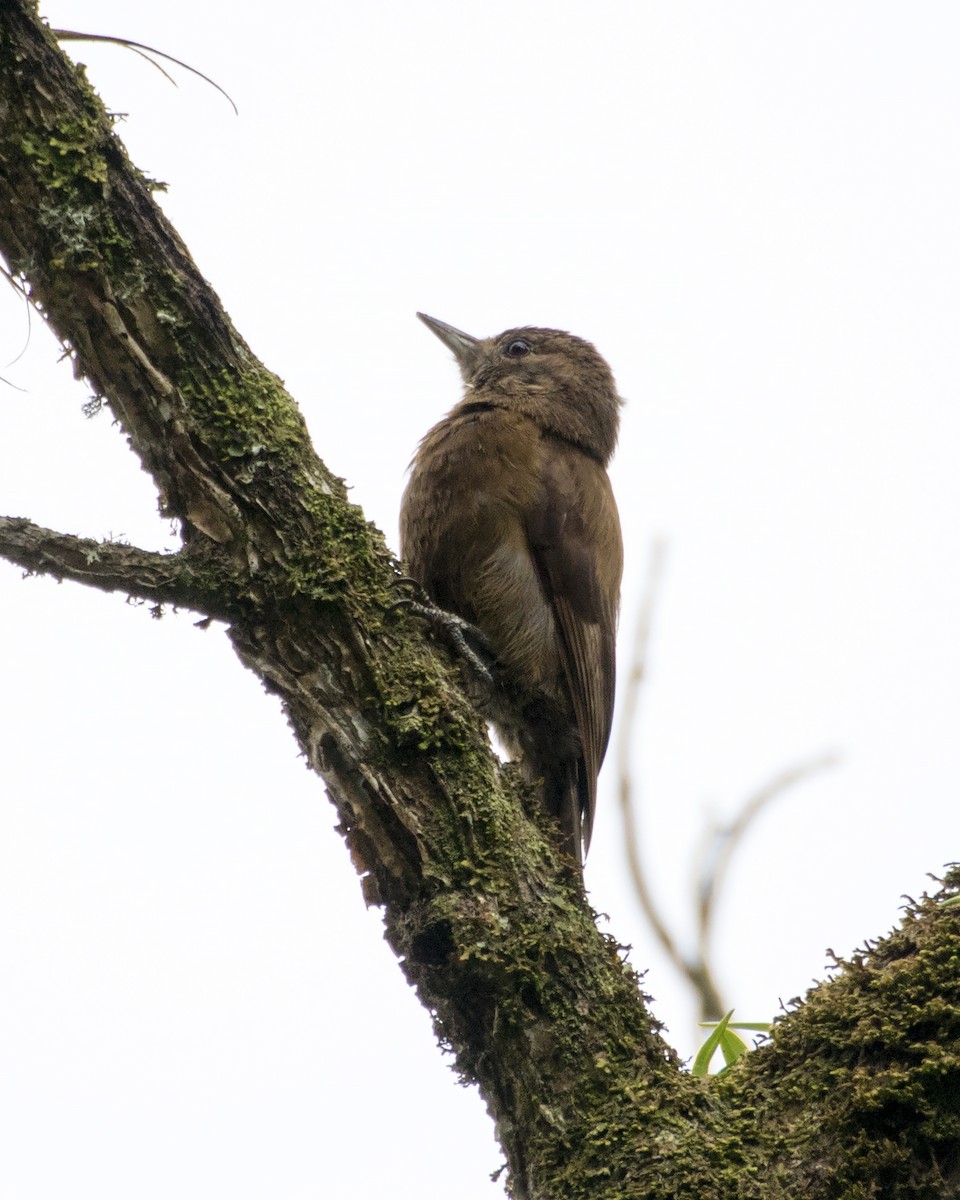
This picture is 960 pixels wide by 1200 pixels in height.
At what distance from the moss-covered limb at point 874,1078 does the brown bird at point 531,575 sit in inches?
72.0

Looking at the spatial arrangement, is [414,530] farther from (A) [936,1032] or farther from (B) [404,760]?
(A) [936,1032]

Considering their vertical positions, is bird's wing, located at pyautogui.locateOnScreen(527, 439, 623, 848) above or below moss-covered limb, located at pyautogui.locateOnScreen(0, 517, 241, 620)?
above

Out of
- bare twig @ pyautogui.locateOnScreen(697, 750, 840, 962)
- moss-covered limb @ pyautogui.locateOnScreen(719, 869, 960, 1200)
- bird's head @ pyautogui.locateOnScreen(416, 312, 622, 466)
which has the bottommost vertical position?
moss-covered limb @ pyautogui.locateOnScreen(719, 869, 960, 1200)

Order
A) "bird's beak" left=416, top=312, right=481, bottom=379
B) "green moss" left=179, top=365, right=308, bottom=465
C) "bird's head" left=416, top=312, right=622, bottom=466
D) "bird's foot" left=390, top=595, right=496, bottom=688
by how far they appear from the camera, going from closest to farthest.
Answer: "green moss" left=179, top=365, right=308, bottom=465 < "bird's foot" left=390, top=595, right=496, bottom=688 < "bird's head" left=416, top=312, right=622, bottom=466 < "bird's beak" left=416, top=312, right=481, bottom=379

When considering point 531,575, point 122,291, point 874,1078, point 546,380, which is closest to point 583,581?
point 531,575

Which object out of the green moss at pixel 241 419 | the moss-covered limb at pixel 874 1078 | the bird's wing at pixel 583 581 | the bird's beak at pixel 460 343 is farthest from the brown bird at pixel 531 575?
the moss-covered limb at pixel 874 1078

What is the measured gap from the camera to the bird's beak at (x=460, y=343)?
17.5 feet

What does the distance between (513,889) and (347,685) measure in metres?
0.50

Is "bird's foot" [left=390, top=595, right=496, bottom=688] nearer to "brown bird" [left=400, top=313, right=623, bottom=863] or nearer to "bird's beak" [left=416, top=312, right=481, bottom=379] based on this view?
"brown bird" [left=400, top=313, right=623, bottom=863]

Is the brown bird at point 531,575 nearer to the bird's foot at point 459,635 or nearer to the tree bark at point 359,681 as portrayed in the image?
the bird's foot at point 459,635

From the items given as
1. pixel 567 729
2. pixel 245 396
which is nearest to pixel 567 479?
pixel 567 729

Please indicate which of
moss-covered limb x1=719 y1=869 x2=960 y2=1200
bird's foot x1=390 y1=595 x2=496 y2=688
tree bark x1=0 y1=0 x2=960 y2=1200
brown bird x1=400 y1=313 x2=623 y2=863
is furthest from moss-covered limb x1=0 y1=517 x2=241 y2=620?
brown bird x1=400 y1=313 x2=623 y2=863

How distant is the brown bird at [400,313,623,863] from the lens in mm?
3951

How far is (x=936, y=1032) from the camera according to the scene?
1874 mm
